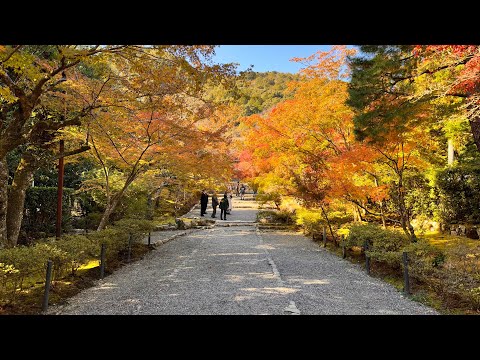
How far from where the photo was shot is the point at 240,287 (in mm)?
5395

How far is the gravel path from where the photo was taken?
4.43 meters

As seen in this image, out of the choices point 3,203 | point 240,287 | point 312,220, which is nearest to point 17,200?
point 3,203

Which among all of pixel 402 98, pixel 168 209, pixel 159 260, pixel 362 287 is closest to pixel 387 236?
pixel 362 287

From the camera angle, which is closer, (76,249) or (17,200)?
(76,249)

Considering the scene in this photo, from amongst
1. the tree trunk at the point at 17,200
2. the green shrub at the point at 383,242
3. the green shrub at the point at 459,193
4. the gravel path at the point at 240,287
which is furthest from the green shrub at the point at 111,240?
the green shrub at the point at 459,193

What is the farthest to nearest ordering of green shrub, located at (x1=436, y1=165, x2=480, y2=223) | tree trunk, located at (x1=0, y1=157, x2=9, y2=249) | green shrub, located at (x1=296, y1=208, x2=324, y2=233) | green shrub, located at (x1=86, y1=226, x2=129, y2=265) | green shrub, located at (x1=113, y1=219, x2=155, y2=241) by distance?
1. green shrub, located at (x1=296, y1=208, x2=324, y2=233)
2. green shrub, located at (x1=436, y1=165, x2=480, y2=223)
3. green shrub, located at (x1=113, y1=219, x2=155, y2=241)
4. green shrub, located at (x1=86, y1=226, x2=129, y2=265)
5. tree trunk, located at (x1=0, y1=157, x2=9, y2=249)

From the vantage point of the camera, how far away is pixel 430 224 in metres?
10.5

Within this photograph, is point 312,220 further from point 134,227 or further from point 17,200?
point 17,200

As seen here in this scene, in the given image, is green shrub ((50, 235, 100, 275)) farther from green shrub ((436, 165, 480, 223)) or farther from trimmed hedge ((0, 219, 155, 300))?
green shrub ((436, 165, 480, 223))

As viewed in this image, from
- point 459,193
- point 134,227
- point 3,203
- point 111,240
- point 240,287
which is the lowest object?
point 240,287

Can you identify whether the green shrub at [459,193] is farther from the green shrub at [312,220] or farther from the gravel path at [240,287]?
the gravel path at [240,287]

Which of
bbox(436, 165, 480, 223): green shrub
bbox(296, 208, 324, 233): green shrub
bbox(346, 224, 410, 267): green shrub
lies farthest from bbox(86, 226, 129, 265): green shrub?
bbox(436, 165, 480, 223): green shrub

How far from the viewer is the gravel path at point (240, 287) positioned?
443 cm

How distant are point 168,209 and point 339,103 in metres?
11.7
